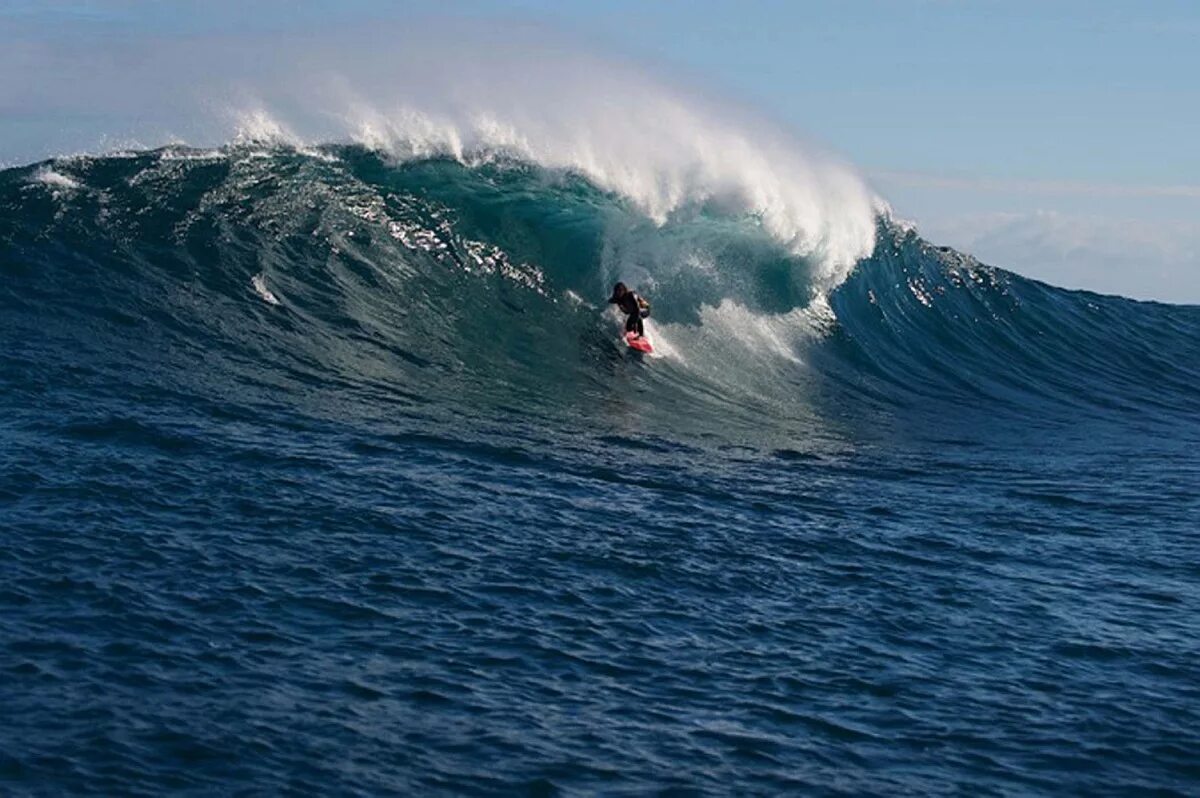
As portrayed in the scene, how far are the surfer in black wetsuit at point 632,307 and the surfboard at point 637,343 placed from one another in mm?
70

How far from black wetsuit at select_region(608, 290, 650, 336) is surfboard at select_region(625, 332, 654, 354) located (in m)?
0.09

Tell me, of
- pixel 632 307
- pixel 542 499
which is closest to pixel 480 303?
pixel 632 307

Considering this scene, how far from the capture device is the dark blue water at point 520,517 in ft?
30.1

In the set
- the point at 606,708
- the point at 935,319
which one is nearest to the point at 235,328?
the point at 606,708

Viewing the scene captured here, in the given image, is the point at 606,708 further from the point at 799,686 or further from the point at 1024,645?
the point at 1024,645

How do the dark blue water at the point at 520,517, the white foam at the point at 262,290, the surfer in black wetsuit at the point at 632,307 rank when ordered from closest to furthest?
the dark blue water at the point at 520,517 < the white foam at the point at 262,290 < the surfer in black wetsuit at the point at 632,307

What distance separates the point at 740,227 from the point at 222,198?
412 inches

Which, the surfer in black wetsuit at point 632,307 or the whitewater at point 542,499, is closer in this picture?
the whitewater at point 542,499

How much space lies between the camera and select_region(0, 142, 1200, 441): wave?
64.8 ft

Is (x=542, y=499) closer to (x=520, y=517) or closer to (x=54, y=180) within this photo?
(x=520, y=517)

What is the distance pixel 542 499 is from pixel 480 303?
10.0 m

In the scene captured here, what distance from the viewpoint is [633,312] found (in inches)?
953

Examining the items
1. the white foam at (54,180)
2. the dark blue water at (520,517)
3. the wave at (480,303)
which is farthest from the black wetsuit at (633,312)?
the white foam at (54,180)

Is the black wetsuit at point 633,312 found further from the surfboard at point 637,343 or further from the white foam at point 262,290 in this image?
the white foam at point 262,290
